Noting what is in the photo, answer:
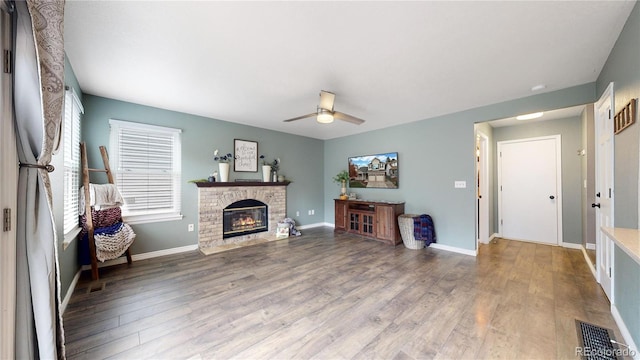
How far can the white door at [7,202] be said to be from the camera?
103 cm

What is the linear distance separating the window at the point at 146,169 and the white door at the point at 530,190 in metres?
6.45

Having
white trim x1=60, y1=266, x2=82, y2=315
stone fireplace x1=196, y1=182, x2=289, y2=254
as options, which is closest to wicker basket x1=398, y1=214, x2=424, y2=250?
stone fireplace x1=196, y1=182, x2=289, y2=254

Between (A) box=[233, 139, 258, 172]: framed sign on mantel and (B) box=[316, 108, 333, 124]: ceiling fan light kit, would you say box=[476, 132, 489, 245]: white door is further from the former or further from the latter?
(A) box=[233, 139, 258, 172]: framed sign on mantel

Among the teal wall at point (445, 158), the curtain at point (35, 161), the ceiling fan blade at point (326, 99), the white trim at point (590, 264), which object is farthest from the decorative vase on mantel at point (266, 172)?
the white trim at point (590, 264)

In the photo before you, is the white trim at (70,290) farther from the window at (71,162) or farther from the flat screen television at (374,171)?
the flat screen television at (374,171)

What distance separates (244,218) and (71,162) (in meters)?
2.72

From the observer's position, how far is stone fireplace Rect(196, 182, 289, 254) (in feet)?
13.8

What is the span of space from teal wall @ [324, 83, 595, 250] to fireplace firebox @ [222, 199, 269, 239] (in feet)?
8.57

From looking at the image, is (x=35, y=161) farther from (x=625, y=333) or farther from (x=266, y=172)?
(x=625, y=333)

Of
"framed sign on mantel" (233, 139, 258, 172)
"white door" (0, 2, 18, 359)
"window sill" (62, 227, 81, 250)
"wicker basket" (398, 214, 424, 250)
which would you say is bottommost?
"wicker basket" (398, 214, 424, 250)

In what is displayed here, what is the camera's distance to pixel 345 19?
1729mm

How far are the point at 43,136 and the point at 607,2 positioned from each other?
354cm

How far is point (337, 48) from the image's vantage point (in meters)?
2.09

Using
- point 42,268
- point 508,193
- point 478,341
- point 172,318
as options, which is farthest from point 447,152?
point 42,268
